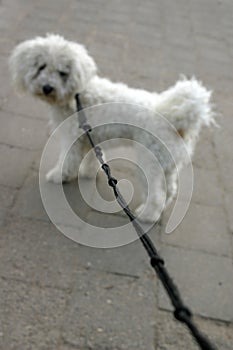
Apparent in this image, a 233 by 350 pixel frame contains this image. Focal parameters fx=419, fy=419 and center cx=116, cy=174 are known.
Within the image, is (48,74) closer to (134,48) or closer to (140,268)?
(140,268)

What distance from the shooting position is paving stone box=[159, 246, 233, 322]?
92.2 inches

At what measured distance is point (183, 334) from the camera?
7.14 ft

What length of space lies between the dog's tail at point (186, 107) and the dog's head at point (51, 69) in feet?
1.94

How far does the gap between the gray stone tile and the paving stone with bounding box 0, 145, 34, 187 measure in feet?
3.64

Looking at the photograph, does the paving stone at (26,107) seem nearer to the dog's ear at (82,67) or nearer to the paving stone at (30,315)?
the dog's ear at (82,67)

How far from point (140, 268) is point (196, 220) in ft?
2.14

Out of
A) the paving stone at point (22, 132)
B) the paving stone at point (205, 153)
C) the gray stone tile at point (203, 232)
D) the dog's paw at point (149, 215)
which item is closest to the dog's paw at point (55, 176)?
the paving stone at point (22, 132)

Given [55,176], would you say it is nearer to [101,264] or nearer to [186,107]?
[101,264]

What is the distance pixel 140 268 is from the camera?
253cm

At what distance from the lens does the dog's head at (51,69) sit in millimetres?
2709

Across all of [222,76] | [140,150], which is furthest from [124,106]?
[222,76]

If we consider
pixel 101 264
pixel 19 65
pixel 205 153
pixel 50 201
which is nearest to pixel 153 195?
pixel 101 264

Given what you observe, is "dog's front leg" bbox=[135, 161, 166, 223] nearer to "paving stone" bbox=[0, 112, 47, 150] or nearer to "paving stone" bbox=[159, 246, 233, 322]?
"paving stone" bbox=[159, 246, 233, 322]

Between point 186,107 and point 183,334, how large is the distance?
4.14 ft
